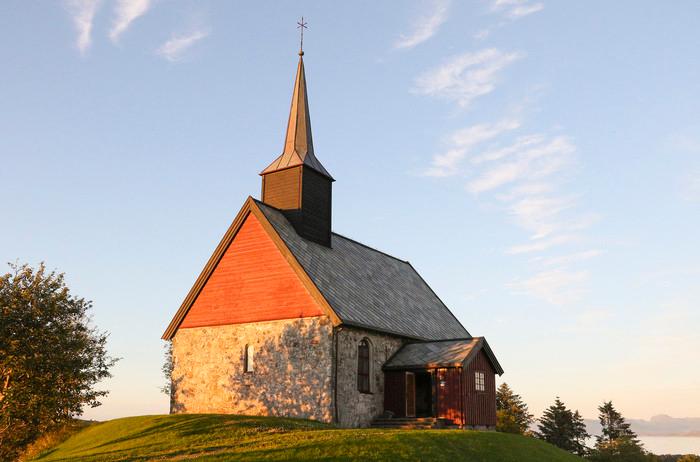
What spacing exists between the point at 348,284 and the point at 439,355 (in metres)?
5.68

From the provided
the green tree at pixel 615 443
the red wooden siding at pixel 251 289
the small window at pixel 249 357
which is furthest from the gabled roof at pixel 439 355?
the green tree at pixel 615 443

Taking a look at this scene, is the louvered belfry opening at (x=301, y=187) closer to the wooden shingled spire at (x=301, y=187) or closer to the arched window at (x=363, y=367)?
the wooden shingled spire at (x=301, y=187)

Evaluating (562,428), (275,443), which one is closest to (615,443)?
(562,428)

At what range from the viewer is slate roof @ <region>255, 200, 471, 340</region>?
99.5 feet

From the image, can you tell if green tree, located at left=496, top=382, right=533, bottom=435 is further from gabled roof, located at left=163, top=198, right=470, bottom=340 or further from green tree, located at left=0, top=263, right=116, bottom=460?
green tree, located at left=0, top=263, right=116, bottom=460

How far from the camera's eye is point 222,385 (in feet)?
101

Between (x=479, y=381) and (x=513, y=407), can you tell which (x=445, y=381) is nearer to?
(x=479, y=381)

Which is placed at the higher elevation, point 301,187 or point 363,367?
point 301,187

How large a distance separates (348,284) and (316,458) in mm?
15463

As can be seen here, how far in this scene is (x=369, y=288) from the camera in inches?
1383

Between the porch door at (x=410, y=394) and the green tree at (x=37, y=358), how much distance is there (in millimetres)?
16070

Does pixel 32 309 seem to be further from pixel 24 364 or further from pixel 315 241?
pixel 315 241

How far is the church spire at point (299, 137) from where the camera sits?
34.1 meters

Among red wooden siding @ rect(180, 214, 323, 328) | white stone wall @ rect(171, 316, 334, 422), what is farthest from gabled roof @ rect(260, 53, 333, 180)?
white stone wall @ rect(171, 316, 334, 422)
